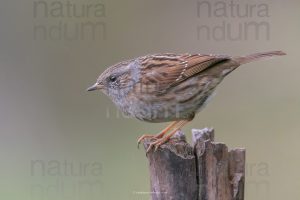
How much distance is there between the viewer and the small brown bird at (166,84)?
7.90 m

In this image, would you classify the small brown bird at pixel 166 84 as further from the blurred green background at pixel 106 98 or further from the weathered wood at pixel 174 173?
the blurred green background at pixel 106 98

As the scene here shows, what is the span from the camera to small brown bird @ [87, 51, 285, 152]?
790cm

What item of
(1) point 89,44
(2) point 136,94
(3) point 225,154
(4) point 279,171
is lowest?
(4) point 279,171

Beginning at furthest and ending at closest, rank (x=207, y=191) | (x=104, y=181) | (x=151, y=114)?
(x=104, y=181) < (x=151, y=114) < (x=207, y=191)

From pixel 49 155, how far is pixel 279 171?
3.40m

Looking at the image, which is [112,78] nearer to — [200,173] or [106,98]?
[200,173]

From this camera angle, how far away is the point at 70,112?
→ 12062 millimetres

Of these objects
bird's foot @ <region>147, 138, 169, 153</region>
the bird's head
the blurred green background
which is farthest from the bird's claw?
the blurred green background

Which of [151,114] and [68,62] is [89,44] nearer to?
[68,62]

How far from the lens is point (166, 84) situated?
798cm

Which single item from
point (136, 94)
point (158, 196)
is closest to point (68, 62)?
point (136, 94)

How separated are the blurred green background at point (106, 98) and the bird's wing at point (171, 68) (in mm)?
2362

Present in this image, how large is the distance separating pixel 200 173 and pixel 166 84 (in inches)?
64.5

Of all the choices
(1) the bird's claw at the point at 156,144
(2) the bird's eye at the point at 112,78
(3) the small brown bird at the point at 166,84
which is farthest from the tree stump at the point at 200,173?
(2) the bird's eye at the point at 112,78
